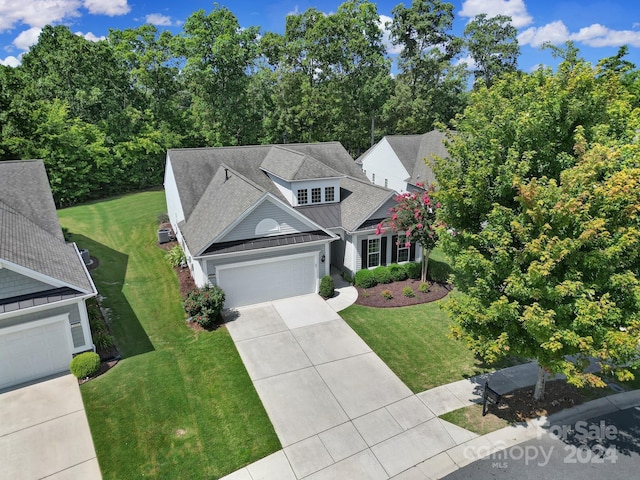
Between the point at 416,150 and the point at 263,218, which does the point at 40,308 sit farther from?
the point at 416,150

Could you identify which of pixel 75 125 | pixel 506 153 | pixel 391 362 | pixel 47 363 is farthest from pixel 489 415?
pixel 75 125

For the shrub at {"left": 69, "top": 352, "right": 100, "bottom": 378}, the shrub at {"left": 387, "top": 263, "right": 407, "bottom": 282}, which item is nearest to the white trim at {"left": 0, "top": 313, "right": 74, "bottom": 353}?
the shrub at {"left": 69, "top": 352, "right": 100, "bottom": 378}

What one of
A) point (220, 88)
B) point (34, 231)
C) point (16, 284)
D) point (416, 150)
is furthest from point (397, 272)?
point (220, 88)

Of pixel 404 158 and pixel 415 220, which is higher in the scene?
pixel 404 158

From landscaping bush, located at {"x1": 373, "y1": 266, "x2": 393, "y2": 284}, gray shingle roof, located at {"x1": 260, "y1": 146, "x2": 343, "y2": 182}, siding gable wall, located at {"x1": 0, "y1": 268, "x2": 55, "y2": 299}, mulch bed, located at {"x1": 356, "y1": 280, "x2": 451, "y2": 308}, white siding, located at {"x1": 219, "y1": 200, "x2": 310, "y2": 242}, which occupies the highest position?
gray shingle roof, located at {"x1": 260, "y1": 146, "x2": 343, "y2": 182}

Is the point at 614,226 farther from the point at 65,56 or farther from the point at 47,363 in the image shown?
the point at 65,56

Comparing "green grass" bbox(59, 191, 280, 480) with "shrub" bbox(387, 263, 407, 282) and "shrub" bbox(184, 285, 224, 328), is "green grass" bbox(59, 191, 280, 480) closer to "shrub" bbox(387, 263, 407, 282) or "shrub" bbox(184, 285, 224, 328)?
"shrub" bbox(184, 285, 224, 328)

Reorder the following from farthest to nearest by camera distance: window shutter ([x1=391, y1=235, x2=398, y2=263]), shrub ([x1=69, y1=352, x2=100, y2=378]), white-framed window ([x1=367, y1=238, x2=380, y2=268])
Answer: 1. window shutter ([x1=391, y1=235, x2=398, y2=263])
2. white-framed window ([x1=367, y1=238, x2=380, y2=268])
3. shrub ([x1=69, y1=352, x2=100, y2=378])
